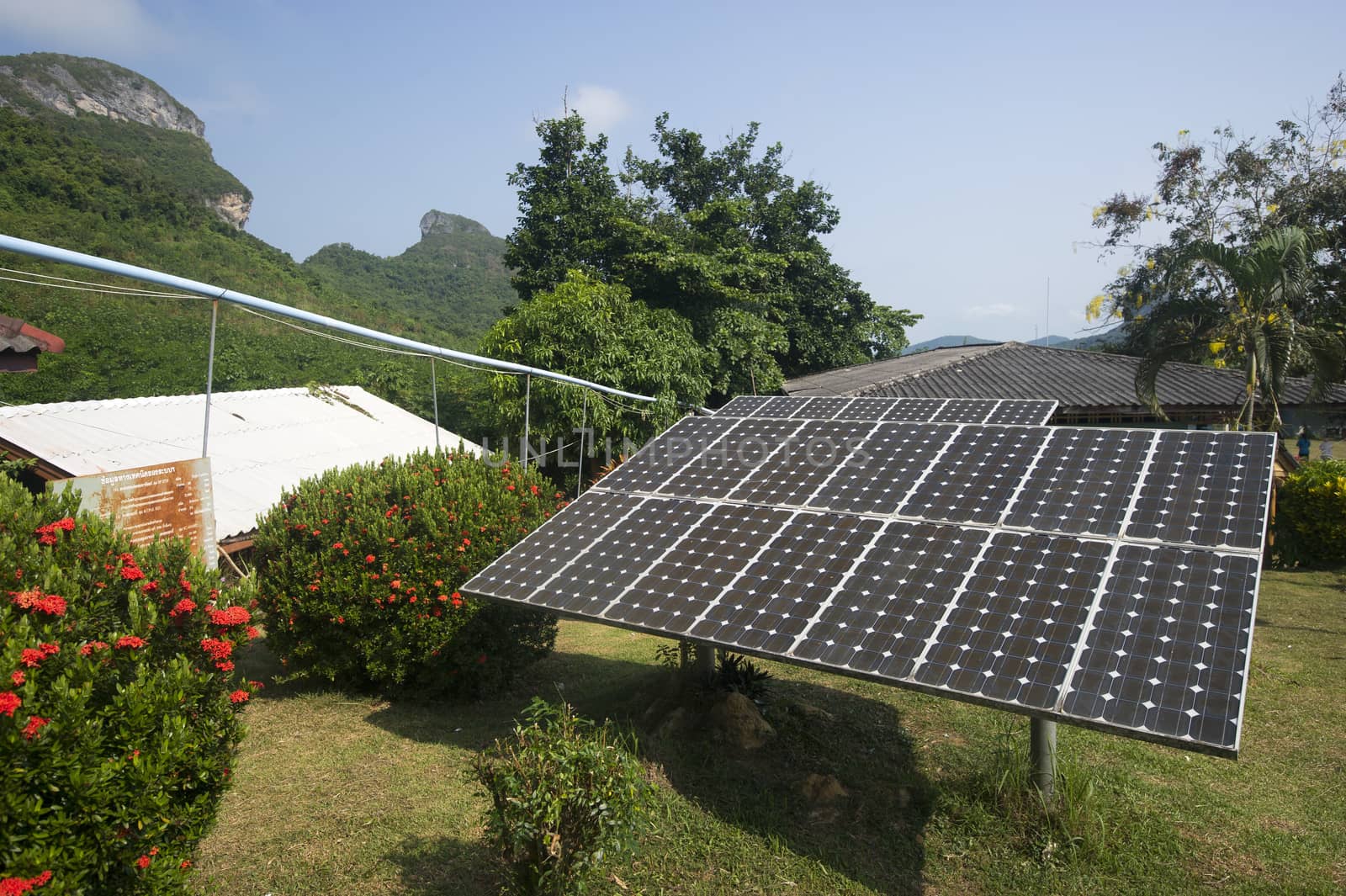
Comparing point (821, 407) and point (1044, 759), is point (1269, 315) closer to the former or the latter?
point (821, 407)

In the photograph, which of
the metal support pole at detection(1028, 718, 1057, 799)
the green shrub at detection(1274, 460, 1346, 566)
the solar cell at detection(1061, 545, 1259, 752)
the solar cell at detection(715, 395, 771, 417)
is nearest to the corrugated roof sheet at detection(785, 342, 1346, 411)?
the green shrub at detection(1274, 460, 1346, 566)

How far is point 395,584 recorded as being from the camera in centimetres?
861

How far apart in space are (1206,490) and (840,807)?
152 inches

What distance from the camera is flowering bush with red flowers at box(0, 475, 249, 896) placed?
3656 millimetres

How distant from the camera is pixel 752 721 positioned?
7.84 metres

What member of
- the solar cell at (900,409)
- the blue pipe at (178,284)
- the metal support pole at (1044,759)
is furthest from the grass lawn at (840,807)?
the solar cell at (900,409)

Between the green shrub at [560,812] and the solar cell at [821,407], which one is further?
the solar cell at [821,407]

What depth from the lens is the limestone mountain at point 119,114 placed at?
58.7 meters

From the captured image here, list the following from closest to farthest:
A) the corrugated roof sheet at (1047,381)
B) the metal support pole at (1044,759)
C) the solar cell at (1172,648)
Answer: the solar cell at (1172,648) < the metal support pole at (1044,759) < the corrugated roof sheet at (1047,381)

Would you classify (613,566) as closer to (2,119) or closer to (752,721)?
(752,721)

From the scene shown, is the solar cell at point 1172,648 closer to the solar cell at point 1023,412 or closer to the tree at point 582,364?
the solar cell at point 1023,412

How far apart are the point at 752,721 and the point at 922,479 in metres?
2.82

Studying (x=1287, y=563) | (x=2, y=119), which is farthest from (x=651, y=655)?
(x=2, y=119)

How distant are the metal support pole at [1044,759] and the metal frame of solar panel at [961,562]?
57.9 inches
